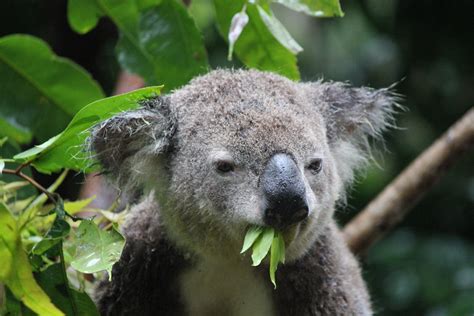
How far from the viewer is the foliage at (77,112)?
7.54 feet

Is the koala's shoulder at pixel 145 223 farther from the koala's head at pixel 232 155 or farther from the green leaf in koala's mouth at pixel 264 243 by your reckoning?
the green leaf in koala's mouth at pixel 264 243

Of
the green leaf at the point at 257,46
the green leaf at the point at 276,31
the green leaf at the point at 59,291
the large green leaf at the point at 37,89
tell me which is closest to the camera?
the green leaf at the point at 59,291

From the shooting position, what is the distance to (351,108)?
3.03 meters

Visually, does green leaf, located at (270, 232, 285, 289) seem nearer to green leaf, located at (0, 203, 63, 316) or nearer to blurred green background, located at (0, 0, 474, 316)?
green leaf, located at (0, 203, 63, 316)

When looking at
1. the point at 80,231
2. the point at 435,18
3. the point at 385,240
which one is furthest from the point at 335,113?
the point at 435,18

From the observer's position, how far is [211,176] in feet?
8.25

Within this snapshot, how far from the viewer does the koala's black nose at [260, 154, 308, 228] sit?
7.32 feet

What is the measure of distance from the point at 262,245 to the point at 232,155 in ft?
1.01

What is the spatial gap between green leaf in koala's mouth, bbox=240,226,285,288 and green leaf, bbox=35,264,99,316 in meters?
0.57

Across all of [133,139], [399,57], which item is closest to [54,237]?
[133,139]

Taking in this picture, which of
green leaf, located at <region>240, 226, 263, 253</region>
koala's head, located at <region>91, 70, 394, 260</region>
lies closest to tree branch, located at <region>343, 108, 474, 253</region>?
koala's head, located at <region>91, 70, 394, 260</region>

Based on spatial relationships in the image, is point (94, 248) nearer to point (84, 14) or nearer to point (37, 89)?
point (37, 89)

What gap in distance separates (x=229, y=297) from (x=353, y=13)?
14.8 feet

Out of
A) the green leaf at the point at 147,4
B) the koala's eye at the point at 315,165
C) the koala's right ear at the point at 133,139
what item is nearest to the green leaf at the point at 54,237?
the koala's right ear at the point at 133,139
